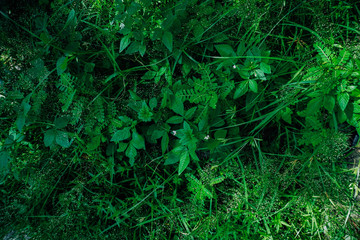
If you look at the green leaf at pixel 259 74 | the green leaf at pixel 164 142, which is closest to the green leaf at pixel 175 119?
the green leaf at pixel 164 142

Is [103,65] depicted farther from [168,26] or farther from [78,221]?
[78,221]

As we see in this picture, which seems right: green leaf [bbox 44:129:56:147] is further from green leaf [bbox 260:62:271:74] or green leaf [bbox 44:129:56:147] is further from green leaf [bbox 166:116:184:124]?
green leaf [bbox 260:62:271:74]

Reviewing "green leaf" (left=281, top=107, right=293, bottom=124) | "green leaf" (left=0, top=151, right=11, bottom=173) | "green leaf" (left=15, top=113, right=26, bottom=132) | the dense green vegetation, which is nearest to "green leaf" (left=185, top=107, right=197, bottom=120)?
the dense green vegetation

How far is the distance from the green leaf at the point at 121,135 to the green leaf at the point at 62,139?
1.10ft

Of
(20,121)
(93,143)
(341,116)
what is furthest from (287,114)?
(20,121)

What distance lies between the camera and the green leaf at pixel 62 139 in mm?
1670

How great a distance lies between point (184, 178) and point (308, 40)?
138 centimetres

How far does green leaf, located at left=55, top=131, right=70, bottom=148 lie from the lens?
5.48 ft

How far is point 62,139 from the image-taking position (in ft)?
5.52

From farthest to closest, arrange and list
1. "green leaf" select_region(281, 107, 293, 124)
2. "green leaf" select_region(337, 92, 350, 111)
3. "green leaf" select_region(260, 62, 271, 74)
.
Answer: "green leaf" select_region(281, 107, 293, 124), "green leaf" select_region(260, 62, 271, 74), "green leaf" select_region(337, 92, 350, 111)

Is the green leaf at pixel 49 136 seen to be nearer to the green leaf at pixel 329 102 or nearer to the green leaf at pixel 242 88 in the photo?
the green leaf at pixel 242 88

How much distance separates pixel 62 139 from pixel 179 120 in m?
0.82

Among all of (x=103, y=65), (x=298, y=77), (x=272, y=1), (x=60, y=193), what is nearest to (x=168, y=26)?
(x=103, y=65)

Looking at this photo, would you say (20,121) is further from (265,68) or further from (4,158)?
(265,68)
